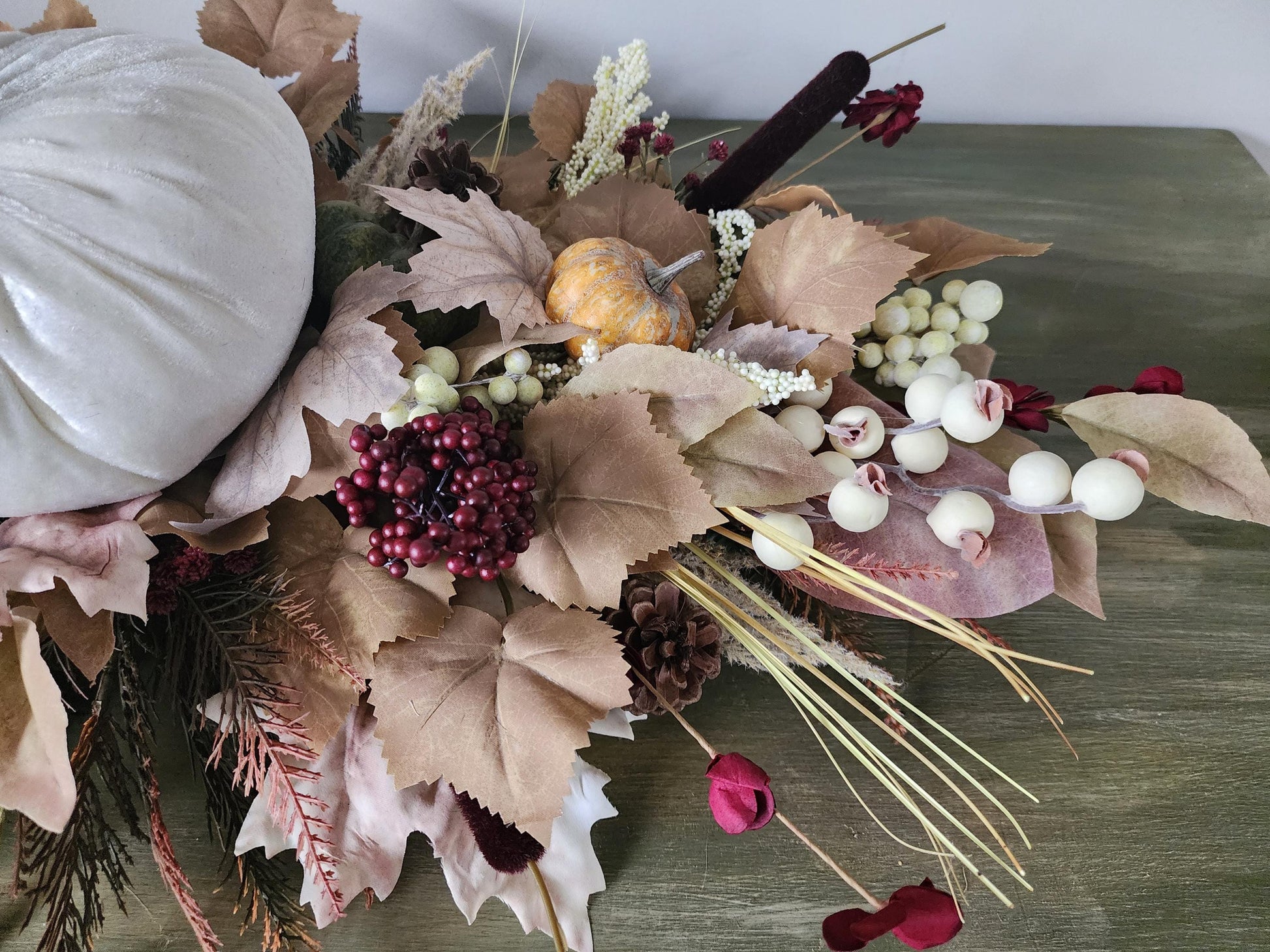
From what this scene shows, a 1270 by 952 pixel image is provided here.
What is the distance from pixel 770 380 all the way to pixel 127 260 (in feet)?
1.01

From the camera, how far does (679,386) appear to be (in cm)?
44

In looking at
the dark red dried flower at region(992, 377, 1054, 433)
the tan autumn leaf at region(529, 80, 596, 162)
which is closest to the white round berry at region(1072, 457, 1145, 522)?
the dark red dried flower at region(992, 377, 1054, 433)

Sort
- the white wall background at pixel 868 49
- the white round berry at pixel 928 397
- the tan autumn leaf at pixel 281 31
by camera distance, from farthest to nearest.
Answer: the white wall background at pixel 868 49, the tan autumn leaf at pixel 281 31, the white round berry at pixel 928 397

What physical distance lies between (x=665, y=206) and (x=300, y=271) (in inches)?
9.1

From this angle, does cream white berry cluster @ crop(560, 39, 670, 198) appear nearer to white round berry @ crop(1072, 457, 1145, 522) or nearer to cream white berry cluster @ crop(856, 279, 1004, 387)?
cream white berry cluster @ crop(856, 279, 1004, 387)

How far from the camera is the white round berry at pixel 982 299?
560 millimetres

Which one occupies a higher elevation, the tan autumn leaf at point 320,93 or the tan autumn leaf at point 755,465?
the tan autumn leaf at point 320,93

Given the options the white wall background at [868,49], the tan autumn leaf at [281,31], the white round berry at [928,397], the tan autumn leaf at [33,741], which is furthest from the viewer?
the white wall background at [868,49]

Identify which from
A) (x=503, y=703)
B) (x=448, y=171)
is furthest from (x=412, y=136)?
(x=503, y=703)

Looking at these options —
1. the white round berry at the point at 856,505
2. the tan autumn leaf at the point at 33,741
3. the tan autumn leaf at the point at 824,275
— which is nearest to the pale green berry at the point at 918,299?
the tan autumn leaf at the point at 824,275

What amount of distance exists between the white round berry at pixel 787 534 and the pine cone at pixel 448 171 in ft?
0.88

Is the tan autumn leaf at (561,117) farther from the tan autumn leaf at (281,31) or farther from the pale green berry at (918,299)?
the pale green berry at (918,299)

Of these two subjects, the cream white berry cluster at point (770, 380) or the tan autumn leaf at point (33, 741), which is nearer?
the tan autumn leaf at point (33, 741)

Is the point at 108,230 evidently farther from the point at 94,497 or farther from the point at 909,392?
the point at 909,392
